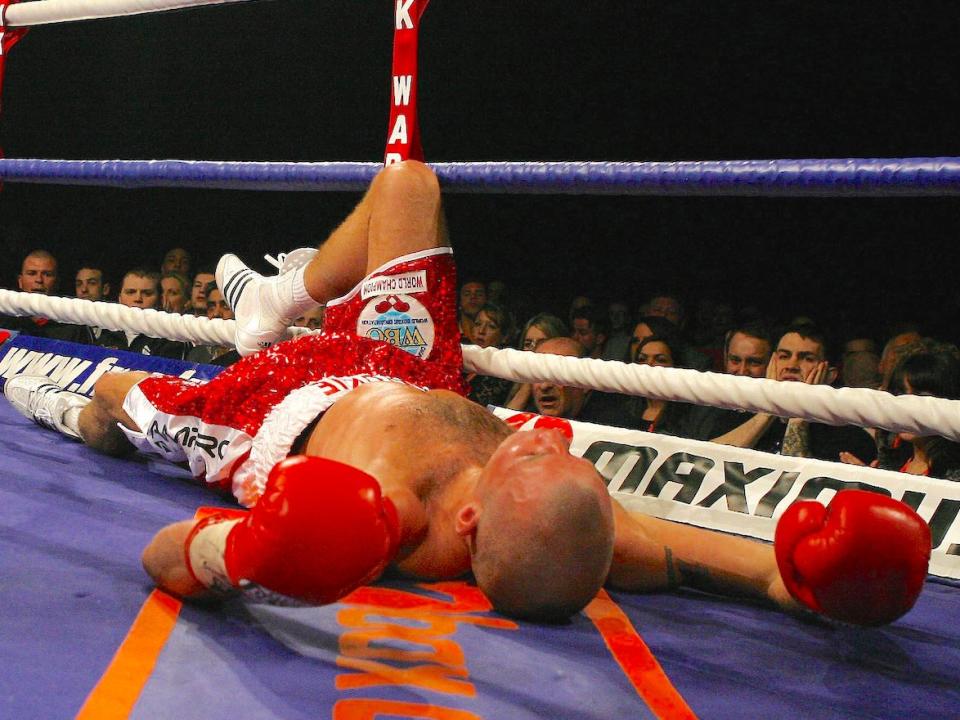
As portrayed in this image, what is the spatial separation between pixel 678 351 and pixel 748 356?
0.19m

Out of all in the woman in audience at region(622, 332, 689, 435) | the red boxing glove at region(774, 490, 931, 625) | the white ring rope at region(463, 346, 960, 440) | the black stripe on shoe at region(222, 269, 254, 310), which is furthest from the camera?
the woman in audience at region(622, 332, 689, 435)

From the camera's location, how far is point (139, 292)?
3.48 m

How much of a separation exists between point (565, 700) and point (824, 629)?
15.4 inches

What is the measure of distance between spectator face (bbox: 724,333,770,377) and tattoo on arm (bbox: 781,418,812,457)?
0.44m

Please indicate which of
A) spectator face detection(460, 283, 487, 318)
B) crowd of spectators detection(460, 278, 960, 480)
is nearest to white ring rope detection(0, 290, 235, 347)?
crowd of spectators detection(460, 278, 960, 480)

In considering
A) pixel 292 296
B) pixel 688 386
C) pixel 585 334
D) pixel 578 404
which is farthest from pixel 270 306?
pixel 585 334

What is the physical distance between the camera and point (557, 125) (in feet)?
13.5

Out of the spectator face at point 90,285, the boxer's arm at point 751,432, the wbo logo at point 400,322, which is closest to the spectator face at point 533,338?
the boxer's arm at point 751,432

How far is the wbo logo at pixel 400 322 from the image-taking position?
4.96ft

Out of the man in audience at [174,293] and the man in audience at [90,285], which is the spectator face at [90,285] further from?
the man in audience at [174,293]

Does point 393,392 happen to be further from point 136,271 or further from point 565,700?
point 136,271

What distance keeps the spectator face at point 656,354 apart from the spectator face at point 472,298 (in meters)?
1.45

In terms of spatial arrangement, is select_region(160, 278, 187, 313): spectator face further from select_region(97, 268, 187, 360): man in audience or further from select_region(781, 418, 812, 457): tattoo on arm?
select_region(781, 418, 812, 457): tattoo on arm

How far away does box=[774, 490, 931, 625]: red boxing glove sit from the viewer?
853mm
